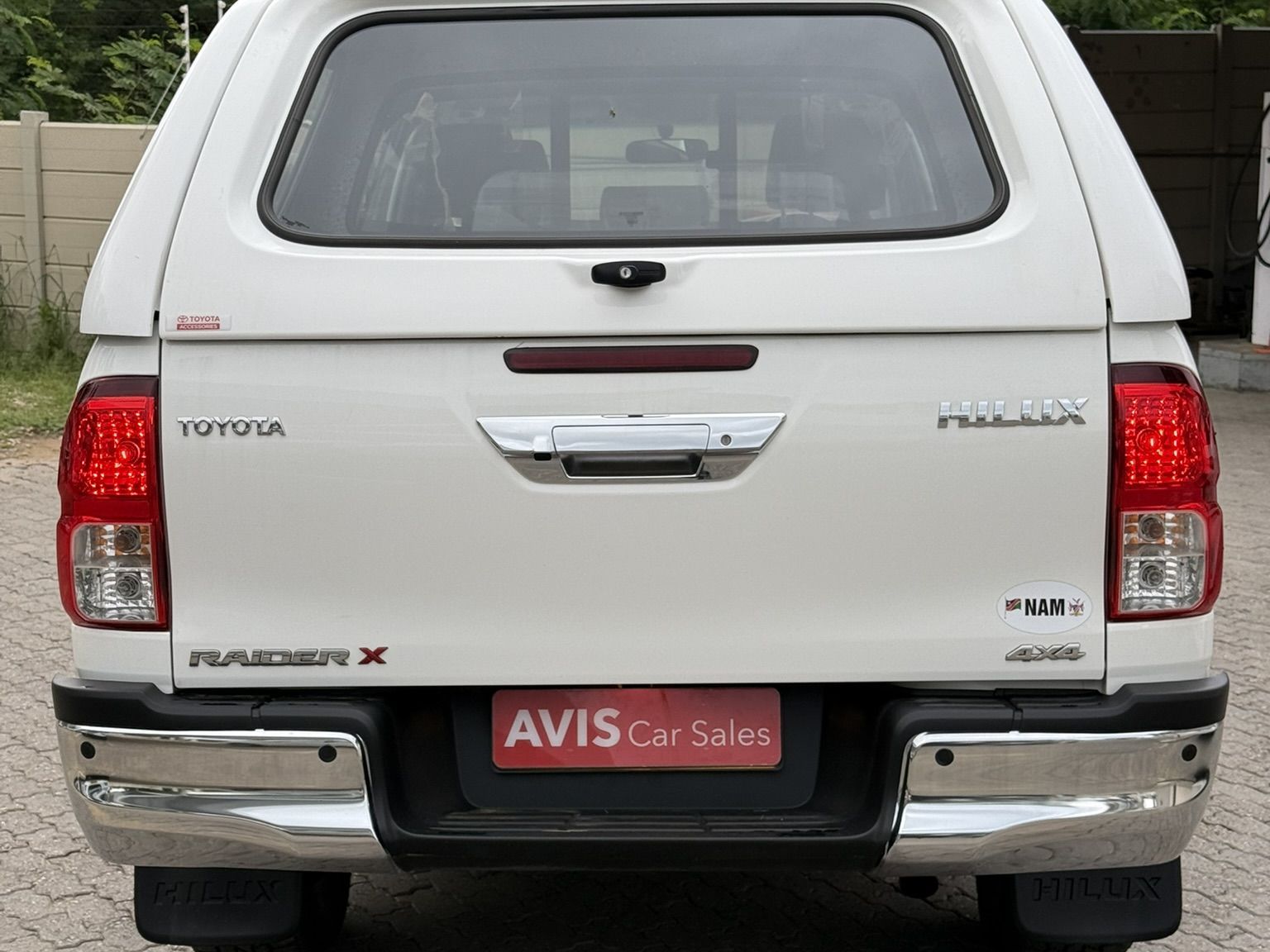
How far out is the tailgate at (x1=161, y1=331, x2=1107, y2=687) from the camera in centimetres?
264

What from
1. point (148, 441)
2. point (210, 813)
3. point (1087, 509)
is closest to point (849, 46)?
point (1087, 509)

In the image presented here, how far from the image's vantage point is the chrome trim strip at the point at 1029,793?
2.66 metres

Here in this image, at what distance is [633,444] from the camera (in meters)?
2.64

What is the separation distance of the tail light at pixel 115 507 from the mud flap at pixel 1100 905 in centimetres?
157

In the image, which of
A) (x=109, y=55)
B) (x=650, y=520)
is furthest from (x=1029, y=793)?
(x=109, y=55)

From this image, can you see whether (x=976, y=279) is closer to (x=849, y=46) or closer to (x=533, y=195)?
(x=849, y=46)

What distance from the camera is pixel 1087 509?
2.66 metres

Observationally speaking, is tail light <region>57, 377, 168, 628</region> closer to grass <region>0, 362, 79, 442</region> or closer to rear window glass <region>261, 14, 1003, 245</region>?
rear window glass <region>261, 14, 1003, 245</region>

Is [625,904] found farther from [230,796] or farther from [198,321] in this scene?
[198,321]

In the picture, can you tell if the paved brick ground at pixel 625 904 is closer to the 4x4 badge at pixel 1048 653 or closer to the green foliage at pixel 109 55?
the 4x4 badge at pixel 1048 653

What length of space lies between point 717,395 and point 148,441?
883mm

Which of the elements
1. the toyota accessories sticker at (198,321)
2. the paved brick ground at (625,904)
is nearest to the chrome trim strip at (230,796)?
the toyota accessories sticker at (198,321)

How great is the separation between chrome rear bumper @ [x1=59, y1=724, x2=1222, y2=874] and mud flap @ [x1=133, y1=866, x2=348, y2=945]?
1.05 feet

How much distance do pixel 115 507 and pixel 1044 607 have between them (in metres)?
1.45
